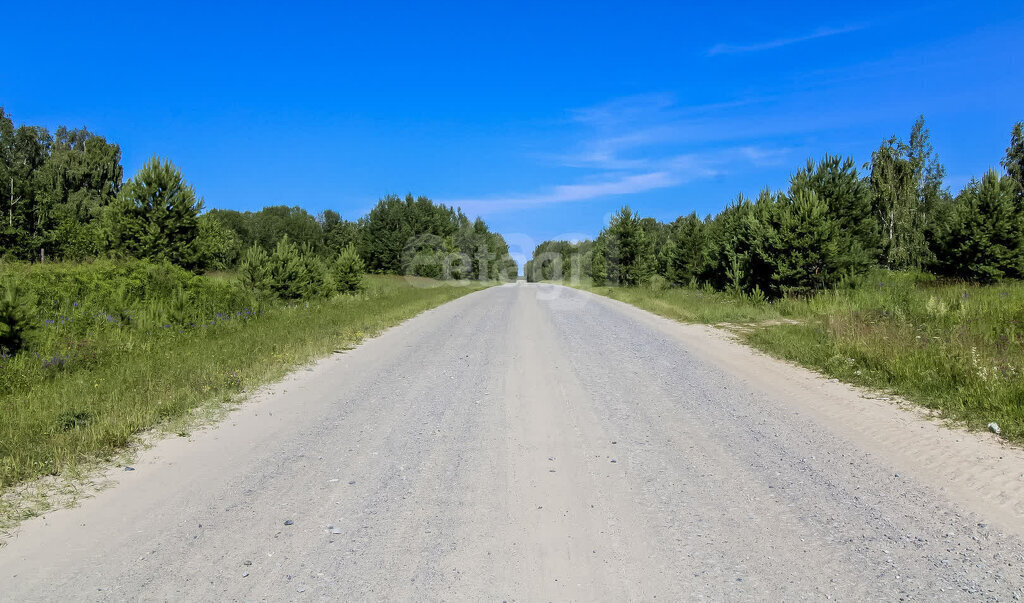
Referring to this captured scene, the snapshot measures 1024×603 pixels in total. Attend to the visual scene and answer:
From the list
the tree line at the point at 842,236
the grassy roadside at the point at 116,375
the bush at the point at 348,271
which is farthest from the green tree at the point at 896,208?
the grassy roadside at the point at 116,375

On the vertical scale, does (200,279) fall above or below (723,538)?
above

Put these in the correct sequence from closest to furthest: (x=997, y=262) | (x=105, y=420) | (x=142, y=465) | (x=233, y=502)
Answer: (x=233, y=502) → (x=142, y=465) → (x=105, y=420) → (x=997, y=262)

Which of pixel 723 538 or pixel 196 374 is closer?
pixel 723 538

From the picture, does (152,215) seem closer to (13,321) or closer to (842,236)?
(13,321)

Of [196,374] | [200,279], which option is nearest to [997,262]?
[196,374]

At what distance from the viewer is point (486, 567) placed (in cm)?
247

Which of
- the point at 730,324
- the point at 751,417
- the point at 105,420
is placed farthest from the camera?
the point at 730,324

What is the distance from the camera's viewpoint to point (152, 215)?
67.2 ft

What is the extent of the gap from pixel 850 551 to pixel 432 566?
227cm

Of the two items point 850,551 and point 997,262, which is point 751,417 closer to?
point 850,551

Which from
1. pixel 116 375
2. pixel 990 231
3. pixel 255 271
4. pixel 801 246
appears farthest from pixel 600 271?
pixel 116 375

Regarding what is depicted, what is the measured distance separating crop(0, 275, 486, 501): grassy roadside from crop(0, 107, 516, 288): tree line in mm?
7644

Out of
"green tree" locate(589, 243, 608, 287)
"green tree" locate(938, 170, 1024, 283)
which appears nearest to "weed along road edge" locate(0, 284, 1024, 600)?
"green tree" locate(938, 170, 1024, 283)

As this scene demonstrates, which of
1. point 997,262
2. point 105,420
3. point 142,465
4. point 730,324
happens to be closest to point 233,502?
point 142,465
